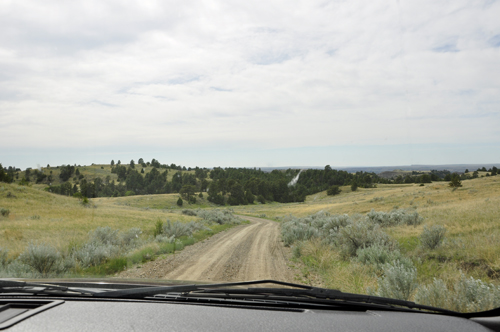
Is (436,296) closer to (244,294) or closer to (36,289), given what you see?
(244,294)

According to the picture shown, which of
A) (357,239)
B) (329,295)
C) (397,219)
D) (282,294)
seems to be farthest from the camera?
(397,219)

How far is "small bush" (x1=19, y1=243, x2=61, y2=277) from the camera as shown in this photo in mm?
7328

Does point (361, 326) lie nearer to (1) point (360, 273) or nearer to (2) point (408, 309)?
(2) point (408, 309)

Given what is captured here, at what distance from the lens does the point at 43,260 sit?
24.5 feet

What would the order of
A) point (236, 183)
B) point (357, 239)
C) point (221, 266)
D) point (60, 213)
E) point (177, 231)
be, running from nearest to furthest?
point (221, 266)
point (357, 239)
point (177, 231)
point (60, 213)
point (236, 183)

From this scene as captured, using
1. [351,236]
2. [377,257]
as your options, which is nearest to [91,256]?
[377,257]

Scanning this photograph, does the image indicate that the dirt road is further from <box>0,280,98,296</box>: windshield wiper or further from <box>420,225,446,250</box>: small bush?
<box>0,280,98,296</box>: windshield wiper

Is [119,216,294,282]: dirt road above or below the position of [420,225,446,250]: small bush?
below

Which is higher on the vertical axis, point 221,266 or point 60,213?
point 221,266

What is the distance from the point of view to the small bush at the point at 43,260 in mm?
7328

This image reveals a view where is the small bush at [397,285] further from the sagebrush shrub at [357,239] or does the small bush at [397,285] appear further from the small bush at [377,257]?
the sagebrush shrub at [357,239]

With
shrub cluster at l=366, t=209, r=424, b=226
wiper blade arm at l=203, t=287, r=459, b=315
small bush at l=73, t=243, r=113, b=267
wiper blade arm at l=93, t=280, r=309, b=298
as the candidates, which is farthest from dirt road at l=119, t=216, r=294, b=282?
shrub cluster at l=366, t=209, r=424, b=226

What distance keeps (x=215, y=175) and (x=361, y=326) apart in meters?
133

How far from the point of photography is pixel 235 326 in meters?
1.90
